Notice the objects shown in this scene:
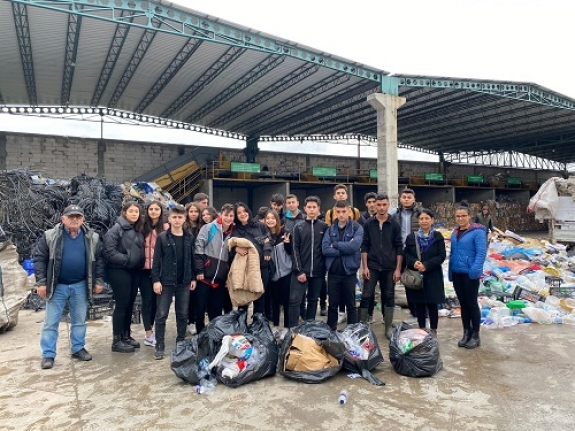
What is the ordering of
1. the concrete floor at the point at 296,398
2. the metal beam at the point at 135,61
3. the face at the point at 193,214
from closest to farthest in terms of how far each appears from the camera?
the concrete floor at the point at 296,398 < the face at the point at 193,214 < the metal beam at the point at 135,61

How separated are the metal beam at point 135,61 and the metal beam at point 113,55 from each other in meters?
0.43

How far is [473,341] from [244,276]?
2.44 meters

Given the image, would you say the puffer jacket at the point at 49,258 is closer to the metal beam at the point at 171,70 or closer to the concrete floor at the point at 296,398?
the concrete floor at the point at 296,398

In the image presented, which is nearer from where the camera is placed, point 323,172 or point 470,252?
point 470,252

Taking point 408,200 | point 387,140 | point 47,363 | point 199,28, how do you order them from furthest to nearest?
point 387,140, point 199,28, point 408,200, point 47,363

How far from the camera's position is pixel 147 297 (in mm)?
4027

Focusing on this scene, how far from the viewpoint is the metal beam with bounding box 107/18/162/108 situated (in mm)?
10802

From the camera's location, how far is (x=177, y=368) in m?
3.15

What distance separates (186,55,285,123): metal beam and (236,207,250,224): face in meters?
9.32

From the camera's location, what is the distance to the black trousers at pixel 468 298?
3.88 metres

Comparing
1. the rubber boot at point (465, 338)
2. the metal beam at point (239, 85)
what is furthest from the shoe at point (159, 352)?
the metal beam at point (239, 85)

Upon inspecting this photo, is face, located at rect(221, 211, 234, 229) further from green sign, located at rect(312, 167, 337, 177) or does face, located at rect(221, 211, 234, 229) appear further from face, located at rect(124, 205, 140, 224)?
green sign, located at rect(312, 167, 337, 177)

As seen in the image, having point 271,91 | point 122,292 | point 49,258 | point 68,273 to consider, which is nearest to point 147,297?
point 122,292

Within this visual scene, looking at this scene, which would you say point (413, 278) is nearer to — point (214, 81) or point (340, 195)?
point (340, 195)
